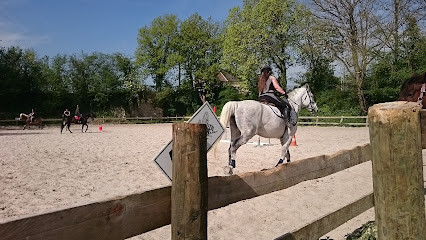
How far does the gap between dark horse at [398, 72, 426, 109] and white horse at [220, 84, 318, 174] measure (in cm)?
226

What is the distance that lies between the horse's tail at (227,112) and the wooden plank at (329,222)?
14.0 ft

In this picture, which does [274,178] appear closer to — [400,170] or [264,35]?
[400,170]

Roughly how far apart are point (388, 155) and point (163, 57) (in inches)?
1612

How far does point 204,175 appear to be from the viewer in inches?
67.9

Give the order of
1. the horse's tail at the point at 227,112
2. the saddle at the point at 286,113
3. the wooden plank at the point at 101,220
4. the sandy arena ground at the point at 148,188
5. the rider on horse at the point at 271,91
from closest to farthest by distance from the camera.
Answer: the wooden plank at the point at 101,220
the sandy arena ground at the point at 148,188
the horse's tail at the point at 227,112
the rider on horse at the point at 271,91
the saddle at the point at 286,113

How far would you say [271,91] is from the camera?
751 cm

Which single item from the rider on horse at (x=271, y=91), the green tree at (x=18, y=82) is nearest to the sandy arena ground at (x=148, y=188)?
the rider on horse at (x=271, y=91)

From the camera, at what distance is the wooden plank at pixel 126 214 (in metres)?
1.25

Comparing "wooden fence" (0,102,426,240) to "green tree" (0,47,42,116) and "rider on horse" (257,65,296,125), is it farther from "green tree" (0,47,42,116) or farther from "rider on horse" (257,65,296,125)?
"green tree" (0,47,42,116)

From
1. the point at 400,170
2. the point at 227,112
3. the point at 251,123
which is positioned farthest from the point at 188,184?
the point at 251,123

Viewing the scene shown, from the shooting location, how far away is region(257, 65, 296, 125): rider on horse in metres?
7.30

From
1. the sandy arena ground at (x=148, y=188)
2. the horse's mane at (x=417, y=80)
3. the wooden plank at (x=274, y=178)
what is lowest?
the sandy arena ground at (x=148, y=188)

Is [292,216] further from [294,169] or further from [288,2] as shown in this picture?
[288,2]

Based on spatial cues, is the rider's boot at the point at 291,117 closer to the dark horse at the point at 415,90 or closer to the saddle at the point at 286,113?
the saddle at the point at 286,113
